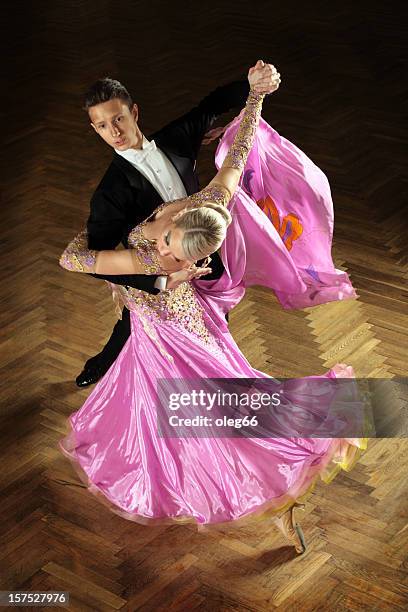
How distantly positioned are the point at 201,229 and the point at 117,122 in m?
0.49

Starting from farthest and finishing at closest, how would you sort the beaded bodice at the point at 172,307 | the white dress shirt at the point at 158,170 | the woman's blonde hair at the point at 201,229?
the beaded bodice at the point at 172,307 < the white dress shirt at the point at 158,170 < the woman's blonde hair at the point at 201,229

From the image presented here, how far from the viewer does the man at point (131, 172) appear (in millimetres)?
2635

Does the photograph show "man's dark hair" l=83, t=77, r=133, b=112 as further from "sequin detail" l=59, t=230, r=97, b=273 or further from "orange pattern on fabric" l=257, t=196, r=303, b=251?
"orange pattern on fabric" l=257, t=196, r=303, b=251

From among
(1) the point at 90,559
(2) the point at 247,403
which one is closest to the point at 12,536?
(1) the point at 90,559

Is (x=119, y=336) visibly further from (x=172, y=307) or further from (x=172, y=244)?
(x=172, y=244)

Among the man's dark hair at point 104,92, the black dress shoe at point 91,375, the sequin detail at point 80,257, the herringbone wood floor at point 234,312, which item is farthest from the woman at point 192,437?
the black dress shoe at point 91,375

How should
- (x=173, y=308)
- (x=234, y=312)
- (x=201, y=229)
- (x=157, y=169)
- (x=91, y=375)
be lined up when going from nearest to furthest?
1. (x=201, y=229)
2. (x=157, y=169)
3. (x=173, y=308)
4. (x=91, y=375)
5. (x=234, y=312)

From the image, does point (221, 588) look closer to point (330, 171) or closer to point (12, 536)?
point (12, 536)

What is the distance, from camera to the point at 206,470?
2949 millimetres

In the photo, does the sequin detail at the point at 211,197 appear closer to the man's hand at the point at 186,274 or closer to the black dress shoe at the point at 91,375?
the man's hand at the point at 186,274

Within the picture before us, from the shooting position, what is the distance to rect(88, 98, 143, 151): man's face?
2615mm

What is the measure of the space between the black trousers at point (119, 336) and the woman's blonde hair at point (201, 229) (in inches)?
25.1

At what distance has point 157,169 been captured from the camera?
109 inches

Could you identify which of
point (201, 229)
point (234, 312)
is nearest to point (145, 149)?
point (201, 229)
